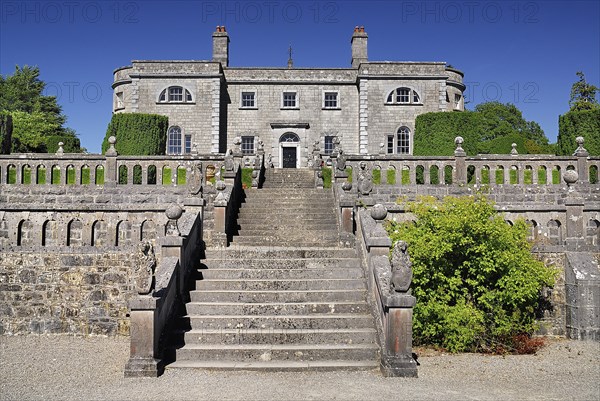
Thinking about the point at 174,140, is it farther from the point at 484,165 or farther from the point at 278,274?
the point at 278,274

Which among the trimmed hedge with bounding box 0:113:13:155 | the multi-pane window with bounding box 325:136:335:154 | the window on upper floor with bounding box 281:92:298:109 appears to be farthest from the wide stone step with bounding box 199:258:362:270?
the window on upper floor with bounding box 281:92:298:109

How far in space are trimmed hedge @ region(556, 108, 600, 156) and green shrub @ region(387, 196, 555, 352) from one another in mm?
14512

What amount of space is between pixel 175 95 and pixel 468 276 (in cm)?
2538

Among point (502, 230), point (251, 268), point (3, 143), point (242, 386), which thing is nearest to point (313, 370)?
point (242, 386)

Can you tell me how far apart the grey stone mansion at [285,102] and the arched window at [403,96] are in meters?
0.06

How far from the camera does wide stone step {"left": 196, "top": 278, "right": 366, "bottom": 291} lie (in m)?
9.55

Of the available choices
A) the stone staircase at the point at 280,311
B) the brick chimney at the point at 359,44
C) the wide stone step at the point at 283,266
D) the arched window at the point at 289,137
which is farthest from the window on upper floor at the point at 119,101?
the wide stone step at the point at 283,266

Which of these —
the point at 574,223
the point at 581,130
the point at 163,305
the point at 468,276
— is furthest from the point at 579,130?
the point at 163,305

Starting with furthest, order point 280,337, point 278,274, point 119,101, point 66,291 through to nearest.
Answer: point 119,101 → point 66,291 → point 278,274 → point 280,337

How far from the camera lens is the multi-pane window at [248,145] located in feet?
107

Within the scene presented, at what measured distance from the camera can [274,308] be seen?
9031mm

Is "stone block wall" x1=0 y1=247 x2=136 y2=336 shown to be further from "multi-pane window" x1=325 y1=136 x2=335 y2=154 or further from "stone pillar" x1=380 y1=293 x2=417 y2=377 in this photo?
"multi-pane window" x1=325 y1=136 x2=335 y2=154

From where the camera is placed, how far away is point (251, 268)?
33.1 ft

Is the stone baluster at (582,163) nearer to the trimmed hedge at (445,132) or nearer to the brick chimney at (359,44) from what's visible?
the trimmed hedge at (445,132)
